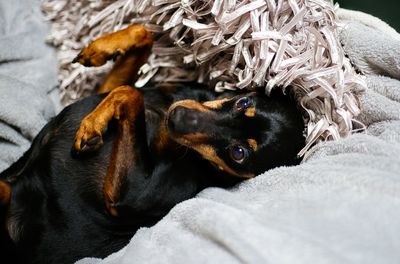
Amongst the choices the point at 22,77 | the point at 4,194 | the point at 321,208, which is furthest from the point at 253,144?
the point at 22,77

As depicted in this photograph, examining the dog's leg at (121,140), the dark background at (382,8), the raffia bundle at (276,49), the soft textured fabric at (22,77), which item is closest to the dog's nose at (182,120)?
the dog's leg at (121,140)

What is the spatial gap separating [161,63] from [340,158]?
0.80m

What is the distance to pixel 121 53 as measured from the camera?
1.69 meters

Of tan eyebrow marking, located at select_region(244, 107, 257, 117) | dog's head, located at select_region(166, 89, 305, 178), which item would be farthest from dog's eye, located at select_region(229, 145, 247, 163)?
tan eyebrow marking, located at select_region(244, 107, 257, 117)

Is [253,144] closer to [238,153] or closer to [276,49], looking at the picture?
[238,153]

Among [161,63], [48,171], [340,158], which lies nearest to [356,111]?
[340,158]

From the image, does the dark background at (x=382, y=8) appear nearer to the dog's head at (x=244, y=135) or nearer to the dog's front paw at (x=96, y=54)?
the dog's head at (x=244, y=135)

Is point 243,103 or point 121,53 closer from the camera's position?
point 243,103

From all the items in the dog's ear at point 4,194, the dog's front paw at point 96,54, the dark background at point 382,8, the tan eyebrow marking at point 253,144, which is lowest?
the dog's ear at point 4,194

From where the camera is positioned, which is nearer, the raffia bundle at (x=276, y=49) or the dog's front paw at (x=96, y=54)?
the raffia bundle at (x=276, y=49)

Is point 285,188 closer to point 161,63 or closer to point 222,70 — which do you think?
point 222,70

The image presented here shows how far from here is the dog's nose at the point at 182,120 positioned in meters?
1.43

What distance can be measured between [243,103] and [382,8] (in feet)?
2.35

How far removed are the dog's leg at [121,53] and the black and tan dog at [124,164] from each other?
0.17 metres
